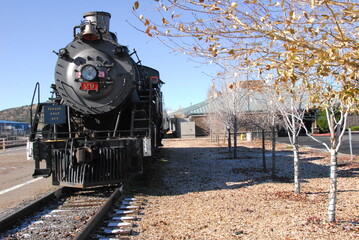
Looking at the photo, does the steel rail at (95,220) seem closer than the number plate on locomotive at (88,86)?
Yes

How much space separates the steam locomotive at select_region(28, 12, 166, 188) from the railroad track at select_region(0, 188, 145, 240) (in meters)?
0.52

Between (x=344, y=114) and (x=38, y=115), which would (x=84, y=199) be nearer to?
(x=38, y=115)

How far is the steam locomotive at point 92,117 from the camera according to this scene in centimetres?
778

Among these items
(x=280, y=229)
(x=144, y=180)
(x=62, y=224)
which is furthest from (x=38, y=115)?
(x=280, y=229)

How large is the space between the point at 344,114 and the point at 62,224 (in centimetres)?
497

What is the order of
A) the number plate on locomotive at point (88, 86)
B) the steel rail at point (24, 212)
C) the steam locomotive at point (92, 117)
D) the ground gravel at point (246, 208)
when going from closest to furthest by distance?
the ground gravel at point (246, 208) < the steel rail at point (24, 212) < the steam locomotive at point (92, 117) < the number plate on locomotive at point (88, 86)

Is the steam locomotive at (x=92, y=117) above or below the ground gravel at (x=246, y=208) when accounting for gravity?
above

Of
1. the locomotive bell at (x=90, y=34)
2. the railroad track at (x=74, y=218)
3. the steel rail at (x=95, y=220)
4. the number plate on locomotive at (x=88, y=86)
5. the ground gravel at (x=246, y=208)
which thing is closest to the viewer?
the steel rail at (x=95, y=220)

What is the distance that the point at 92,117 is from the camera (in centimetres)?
966

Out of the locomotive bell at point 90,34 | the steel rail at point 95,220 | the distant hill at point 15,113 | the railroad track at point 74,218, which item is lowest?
the railroad track at point 74,218

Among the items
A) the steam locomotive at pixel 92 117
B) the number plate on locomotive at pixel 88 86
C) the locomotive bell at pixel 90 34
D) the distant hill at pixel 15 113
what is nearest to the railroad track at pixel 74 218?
the steam locomotive at pixel 92 117

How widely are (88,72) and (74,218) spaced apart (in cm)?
392

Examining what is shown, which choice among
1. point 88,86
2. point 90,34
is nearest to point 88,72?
point 88,86

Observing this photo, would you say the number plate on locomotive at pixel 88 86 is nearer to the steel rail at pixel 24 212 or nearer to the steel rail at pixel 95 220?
the steel rail at pixel 24 212
